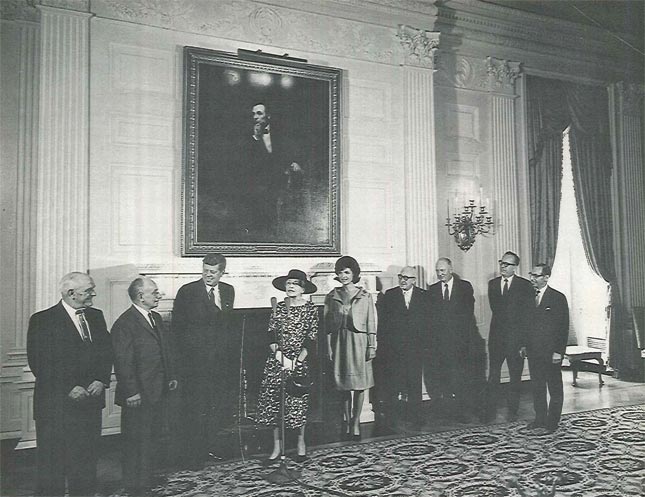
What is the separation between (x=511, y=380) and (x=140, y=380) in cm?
384

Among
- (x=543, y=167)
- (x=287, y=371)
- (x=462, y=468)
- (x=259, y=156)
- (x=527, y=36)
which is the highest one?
(x=527, y=36)

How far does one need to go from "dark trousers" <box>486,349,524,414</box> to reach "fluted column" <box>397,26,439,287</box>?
46.2 inches

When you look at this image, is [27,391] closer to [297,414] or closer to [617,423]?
[297,414]

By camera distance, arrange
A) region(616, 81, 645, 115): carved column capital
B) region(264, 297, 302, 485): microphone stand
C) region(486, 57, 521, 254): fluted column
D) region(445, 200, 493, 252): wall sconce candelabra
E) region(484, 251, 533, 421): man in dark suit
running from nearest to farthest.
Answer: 1. region(264, 297, 302, 485): microphone stand
2. region(484, 251, 533, 421): man in dark suit
3. region(445, 200, 493, 252): wall sconce candelabra
4. region(486, 57, 521, 254): fluted column
5. region(616, 81, 645, 115): carved column capital

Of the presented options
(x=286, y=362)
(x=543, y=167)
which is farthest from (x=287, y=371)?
(x=543, y=167)

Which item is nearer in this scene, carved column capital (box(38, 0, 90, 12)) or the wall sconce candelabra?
carved column capital (box(38, 0, 90, 12))

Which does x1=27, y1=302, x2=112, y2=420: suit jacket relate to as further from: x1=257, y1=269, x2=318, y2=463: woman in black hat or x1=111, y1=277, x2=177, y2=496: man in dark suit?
x1=257, y1=269, x2=318, y2=463: woman in black hat

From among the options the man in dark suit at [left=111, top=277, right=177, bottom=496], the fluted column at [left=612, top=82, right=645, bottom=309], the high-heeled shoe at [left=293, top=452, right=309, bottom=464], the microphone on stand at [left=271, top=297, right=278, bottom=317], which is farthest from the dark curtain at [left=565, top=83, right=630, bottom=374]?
the man in dark suit at [left=111, top=277, right=177, bottom=496]

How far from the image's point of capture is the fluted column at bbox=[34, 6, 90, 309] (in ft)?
16.3

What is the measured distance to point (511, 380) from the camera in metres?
5.90

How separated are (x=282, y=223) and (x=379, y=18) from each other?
2.64 m

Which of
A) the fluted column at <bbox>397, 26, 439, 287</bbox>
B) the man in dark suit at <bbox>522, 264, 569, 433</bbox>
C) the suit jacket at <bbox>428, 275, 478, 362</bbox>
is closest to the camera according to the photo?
the man in dark suit at <bbox>522, 264, 569, 433</bbox>

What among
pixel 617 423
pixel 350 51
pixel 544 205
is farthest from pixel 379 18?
pixel 617 423

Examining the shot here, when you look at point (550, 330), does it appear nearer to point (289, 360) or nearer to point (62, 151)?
point (289, 360)
